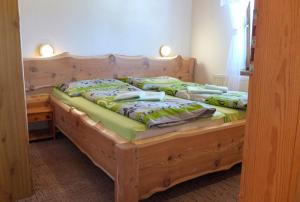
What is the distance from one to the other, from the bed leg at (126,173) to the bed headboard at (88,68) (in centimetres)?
194

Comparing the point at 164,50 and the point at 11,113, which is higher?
the point at 164,50

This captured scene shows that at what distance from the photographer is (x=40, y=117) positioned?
2.98 metres

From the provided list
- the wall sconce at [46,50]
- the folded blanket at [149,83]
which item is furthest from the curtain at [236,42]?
the wall sconce at [46,50]

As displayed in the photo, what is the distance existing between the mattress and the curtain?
1.48 m

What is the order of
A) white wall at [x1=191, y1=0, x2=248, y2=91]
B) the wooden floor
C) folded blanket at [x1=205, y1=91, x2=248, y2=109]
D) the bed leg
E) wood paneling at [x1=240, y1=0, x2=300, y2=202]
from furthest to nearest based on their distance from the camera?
white wall at [x1=191, y1=0, x2=248, y2=91] < folded blanket at [x1=205, y1=91, x2=248, y2=109] < the wooden floor < the bed leg < wood paneling at [x1=240, y1=0, x2=300, y2=202]

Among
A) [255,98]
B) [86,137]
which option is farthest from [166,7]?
[255,98]

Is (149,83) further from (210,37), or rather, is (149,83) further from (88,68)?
(210,37)

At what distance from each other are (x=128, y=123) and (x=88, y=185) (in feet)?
2.19

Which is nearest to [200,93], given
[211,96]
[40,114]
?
[211,96]

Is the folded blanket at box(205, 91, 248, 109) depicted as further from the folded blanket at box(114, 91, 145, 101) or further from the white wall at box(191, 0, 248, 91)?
the white wall at box(191, 0, 248, 91)

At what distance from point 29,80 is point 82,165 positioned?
4.18 feet

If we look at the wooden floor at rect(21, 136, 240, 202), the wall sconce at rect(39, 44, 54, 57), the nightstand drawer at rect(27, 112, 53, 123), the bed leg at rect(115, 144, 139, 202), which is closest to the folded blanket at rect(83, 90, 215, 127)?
the bed leg at rect(115, 144, 139, 202)

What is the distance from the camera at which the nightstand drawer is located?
2.91m

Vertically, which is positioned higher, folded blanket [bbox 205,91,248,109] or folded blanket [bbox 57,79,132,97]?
folded blanket [bbox 57,79,132,97]
